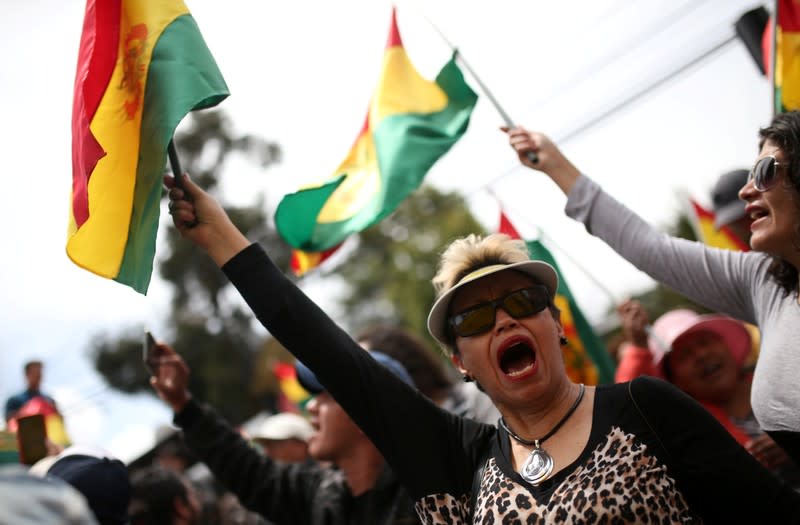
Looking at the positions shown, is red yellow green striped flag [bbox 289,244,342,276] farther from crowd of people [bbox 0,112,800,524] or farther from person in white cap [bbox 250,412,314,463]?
person in white cap [bbox 250,412,314,463]

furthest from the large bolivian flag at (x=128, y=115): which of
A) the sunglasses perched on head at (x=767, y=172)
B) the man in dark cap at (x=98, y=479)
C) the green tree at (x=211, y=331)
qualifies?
the green tree at (x=211, y=331)

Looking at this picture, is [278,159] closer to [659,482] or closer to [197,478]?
[197,478]

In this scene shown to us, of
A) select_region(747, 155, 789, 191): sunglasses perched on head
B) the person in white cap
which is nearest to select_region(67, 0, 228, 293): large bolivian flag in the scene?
select_region(747, 155, 789, 191): sunglasses perched on head

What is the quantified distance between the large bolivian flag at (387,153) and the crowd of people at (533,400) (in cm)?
91

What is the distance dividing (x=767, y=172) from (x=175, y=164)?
5.79 feet

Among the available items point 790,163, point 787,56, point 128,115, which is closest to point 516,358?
point 790,163

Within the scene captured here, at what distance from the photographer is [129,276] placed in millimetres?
2477

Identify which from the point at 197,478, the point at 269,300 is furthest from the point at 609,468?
the point at 197,478

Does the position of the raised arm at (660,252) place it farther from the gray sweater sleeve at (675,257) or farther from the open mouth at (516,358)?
the open mouth at (516,358)

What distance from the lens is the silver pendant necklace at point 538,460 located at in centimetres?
207

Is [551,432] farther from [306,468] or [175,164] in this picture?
[306,468]

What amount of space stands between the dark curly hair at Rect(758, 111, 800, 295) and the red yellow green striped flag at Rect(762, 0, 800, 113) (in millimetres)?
1186

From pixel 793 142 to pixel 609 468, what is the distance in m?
1.15

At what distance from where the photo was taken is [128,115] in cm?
262
